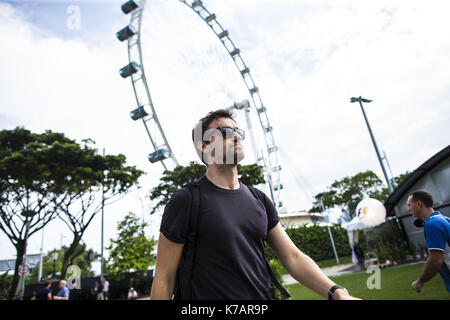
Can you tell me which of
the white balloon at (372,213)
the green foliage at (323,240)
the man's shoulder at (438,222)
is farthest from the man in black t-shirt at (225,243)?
the green foliage at (323,240)

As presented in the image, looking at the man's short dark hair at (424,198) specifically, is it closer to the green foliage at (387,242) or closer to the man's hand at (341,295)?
the man's hand at (341,295)

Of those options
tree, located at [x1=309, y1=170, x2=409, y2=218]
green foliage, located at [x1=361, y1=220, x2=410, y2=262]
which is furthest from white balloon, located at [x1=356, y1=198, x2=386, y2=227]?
tree, located at [x1=309, y1=170, x2=409, y2=218]

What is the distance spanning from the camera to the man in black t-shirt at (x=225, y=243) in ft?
3.85

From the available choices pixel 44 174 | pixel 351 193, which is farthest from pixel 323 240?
pixel 44 174

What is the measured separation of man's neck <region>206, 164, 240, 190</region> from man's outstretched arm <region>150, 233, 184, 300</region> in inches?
14.4

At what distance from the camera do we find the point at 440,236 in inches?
105

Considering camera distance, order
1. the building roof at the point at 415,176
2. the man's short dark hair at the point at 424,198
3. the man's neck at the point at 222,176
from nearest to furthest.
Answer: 1. the man's neck at the point at 222,176
2. the man's short dark hair at the point at 424,198
3. the building roof at the point at 415,176

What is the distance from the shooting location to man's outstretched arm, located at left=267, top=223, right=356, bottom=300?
48.2 inches

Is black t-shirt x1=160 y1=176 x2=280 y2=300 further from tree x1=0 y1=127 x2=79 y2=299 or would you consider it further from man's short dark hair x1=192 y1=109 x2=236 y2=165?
tree x1=0 y1=127 x2=79 y2=299

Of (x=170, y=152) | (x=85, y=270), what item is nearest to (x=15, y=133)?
(x=170, y=152)

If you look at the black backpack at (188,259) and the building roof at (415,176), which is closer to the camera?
the black backpack at (188,259)

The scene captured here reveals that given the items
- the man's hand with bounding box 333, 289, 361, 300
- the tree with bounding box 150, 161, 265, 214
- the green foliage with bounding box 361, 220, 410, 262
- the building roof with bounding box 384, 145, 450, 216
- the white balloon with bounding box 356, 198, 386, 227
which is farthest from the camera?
the tree with bounding box 150, 161, 265, 214

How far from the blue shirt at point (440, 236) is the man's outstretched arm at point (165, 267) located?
2.67 metres
